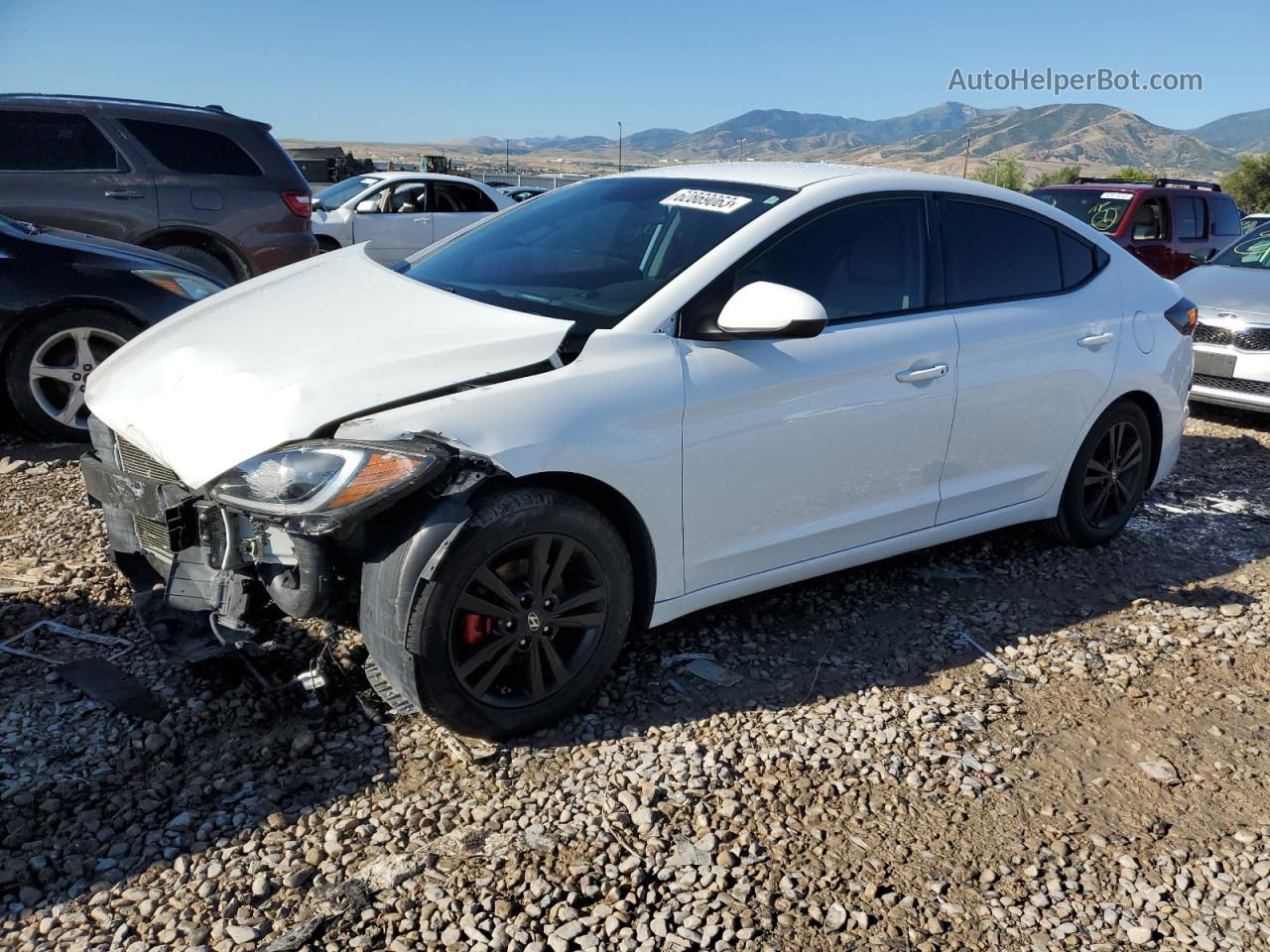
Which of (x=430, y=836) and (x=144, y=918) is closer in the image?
(x=144, y=918)

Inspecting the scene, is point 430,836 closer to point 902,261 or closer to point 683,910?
point 683,910

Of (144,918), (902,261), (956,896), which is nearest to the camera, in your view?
(144,918)

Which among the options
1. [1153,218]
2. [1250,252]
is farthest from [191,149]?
[1153,218]

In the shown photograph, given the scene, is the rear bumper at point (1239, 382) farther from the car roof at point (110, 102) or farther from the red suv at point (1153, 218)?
the car roof at point (110, 102)

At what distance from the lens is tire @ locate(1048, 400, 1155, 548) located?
477 centimetres

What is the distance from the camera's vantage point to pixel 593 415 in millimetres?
3066

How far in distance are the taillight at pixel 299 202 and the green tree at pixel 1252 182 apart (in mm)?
49000

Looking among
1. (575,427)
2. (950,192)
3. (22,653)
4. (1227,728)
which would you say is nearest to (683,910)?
(575,427)

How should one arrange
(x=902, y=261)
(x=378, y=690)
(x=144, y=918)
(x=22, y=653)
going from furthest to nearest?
(x=902, y=261), (x=22, y=653), (x=378, y=690), (x=144, y=918)

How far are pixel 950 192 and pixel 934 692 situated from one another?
202 centimetres

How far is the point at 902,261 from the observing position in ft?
13.1

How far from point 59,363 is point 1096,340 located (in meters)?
5.27

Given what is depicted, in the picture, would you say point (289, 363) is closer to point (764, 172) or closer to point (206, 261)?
point (764, 172)

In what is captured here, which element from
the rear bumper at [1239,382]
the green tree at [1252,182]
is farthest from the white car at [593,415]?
the green tree at [1252,182]
